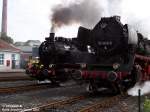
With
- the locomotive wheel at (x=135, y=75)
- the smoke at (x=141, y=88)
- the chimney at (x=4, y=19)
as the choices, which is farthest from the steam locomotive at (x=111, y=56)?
the chimney at (x=4, y=19)

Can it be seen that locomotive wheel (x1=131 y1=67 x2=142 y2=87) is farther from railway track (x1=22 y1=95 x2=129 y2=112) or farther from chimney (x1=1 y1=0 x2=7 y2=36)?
chimney (x1=1 y1=0 x2=7 y2=36)

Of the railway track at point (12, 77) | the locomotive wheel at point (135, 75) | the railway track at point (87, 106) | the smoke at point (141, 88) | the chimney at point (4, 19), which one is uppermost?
the chimney at point (4, 19)

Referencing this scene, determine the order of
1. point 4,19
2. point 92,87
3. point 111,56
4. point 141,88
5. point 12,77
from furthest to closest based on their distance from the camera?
point 4,19 → point 12,77 → point 141,88 → point 92,87 → point 111,56

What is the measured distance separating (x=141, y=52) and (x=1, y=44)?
129 feet

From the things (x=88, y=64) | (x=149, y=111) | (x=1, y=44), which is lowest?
(x=149, y=111)

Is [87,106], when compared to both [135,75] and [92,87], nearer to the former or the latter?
[135,75]

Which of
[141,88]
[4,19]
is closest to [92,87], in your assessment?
[141,88]

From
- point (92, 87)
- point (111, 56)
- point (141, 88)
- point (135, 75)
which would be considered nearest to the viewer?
point (135, 75)

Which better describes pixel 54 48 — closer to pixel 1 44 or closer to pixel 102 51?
pixel 102 51

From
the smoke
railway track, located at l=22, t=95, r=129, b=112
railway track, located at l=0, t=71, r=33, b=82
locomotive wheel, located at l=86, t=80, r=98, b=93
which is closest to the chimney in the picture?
railway track, located at l=0, t=71, r=33, b=82

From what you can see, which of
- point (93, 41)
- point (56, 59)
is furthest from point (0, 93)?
point (56, 59)

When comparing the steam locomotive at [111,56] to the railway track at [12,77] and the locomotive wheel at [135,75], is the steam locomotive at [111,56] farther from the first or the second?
the railway track at [12,77]

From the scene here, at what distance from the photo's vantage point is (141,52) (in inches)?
722

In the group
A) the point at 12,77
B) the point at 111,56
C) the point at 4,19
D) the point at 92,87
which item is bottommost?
the point at 92,87
